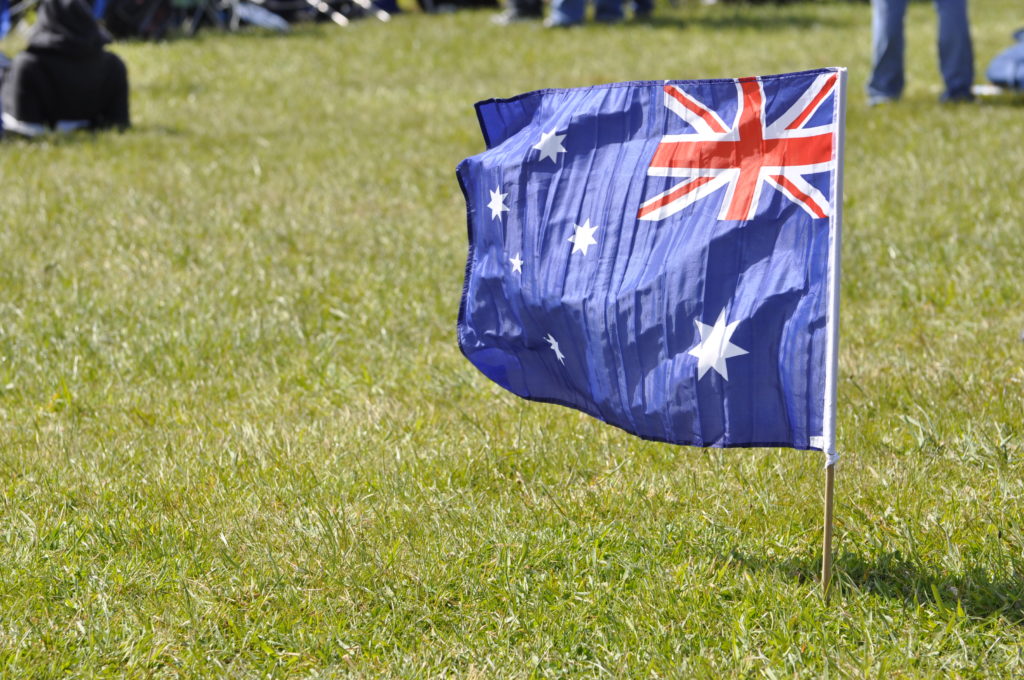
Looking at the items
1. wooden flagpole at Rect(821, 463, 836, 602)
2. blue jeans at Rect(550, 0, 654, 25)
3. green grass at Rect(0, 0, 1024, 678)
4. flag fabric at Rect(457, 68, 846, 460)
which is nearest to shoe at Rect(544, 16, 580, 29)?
blue jeans at Rect(550, 0, 654, 25)

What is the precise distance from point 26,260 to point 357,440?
3.40 m

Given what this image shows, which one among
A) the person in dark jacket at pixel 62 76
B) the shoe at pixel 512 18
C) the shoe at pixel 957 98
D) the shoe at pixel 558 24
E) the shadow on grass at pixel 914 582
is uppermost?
the shoe at pixel 512 18

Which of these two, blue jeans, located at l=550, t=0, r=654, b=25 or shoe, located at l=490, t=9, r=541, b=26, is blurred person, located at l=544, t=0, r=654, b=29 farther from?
shoe, located at l=490, t=9, r=541, b=26

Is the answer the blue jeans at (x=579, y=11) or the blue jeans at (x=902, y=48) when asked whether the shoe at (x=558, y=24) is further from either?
the blue jeans at (x=902, y=48)

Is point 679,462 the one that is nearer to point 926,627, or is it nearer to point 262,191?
point 926,627

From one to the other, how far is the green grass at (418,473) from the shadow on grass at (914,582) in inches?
0.4

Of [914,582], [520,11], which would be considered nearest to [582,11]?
[520,11]

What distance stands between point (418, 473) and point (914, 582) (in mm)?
1705

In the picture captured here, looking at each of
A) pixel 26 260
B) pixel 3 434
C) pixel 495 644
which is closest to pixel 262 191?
pixel 26 260

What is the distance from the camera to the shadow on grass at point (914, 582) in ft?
10.8

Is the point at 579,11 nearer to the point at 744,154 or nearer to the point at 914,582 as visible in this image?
→ the point at 744,154

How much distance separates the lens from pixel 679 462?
4301 mm

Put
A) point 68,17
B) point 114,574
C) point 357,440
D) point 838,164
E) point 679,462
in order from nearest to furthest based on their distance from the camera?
point 838,164 < point 114,574 < point 679,462 < point 357,440 < point 68,17

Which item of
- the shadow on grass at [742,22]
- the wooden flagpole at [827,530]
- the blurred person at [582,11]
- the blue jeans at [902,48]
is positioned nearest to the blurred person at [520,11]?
the blurred person at [582,11]
